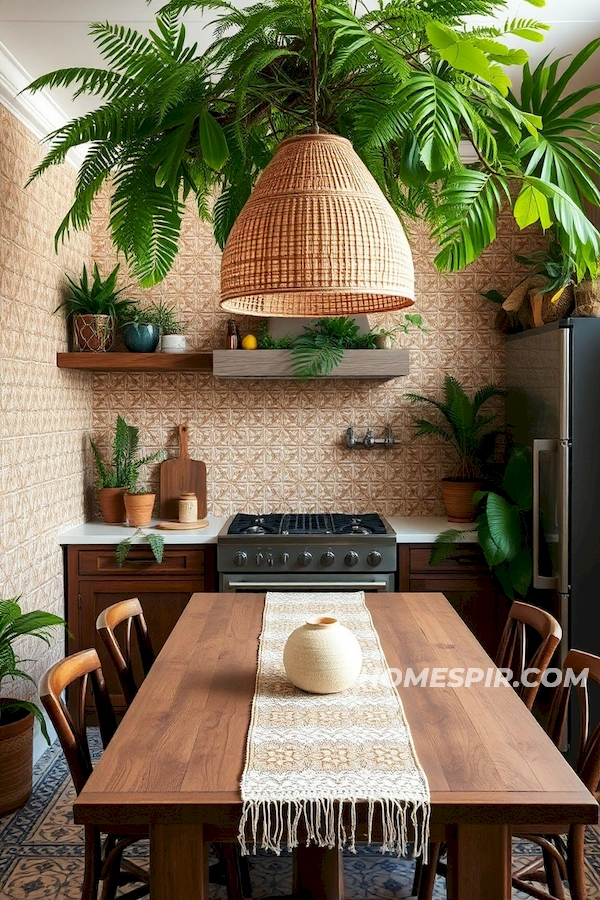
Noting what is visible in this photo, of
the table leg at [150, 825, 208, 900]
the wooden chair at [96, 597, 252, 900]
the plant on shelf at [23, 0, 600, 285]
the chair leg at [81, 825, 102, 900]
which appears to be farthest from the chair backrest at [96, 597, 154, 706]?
the plant on shelf at [23, 0, 600, 285]

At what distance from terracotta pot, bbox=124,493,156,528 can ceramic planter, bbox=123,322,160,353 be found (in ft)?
2.49

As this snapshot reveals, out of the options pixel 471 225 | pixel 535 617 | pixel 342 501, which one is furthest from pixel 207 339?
pixel 471 225

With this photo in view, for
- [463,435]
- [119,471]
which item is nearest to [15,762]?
[119,471]

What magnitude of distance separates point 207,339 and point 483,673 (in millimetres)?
2888

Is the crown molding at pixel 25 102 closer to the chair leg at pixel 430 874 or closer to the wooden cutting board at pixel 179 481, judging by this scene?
the wooden cutting board at pixel 179 481

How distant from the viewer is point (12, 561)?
337cm

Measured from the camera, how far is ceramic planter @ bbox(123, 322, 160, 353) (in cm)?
431

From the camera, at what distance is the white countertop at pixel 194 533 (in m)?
3.96

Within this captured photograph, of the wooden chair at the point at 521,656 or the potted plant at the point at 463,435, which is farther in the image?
the potted plant at the point at 463,435

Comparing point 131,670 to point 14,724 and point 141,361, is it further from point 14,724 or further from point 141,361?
point 141,361

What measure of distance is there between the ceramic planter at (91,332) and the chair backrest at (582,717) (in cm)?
283

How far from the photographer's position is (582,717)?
7.13ft

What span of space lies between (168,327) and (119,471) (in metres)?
0.82

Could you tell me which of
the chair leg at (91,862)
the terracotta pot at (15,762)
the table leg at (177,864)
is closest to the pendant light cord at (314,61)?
the table leg at (177,864)
